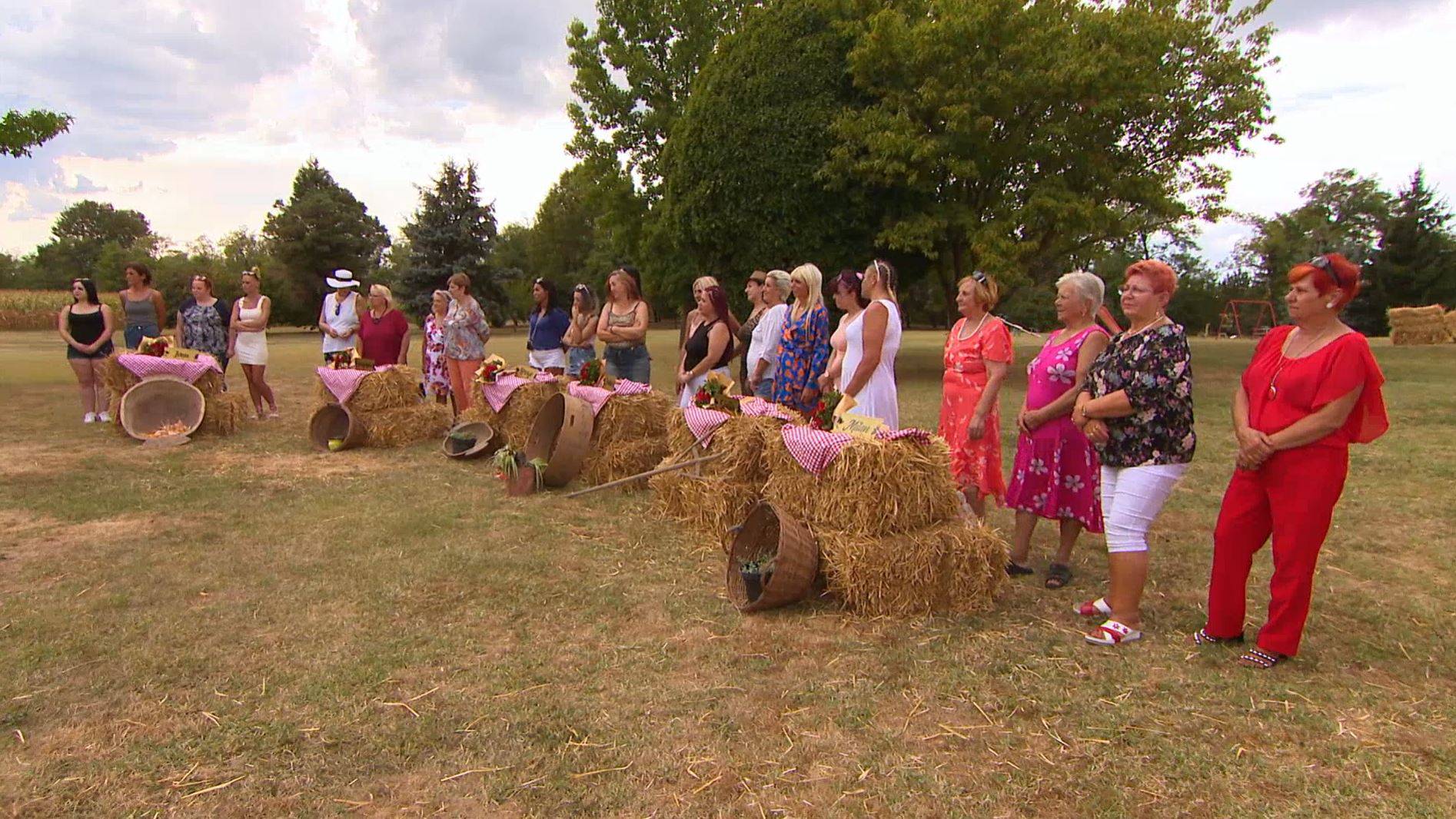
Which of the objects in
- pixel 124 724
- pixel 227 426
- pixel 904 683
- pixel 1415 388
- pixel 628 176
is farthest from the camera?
pixel 628 176

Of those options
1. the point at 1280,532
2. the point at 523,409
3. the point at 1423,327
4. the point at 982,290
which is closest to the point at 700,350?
the point at 523,409

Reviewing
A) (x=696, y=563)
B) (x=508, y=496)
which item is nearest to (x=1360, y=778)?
(x=696, y=563)

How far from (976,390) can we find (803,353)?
1501 mm

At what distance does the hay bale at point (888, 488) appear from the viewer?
403cm

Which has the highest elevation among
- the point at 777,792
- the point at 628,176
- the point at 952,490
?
the point at 628,176

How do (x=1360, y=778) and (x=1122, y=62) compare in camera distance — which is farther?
(x=1122, y=62)

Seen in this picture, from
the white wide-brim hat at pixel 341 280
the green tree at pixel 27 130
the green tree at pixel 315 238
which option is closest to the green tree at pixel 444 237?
the green tree at pixel 315 238

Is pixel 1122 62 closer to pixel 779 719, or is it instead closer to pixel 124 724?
pixel 779 719

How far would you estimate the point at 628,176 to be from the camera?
22.2 meters

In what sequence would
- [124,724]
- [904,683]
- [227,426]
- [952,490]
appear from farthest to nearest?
[227,426]
[952,490]
[904,683]
[124,724]

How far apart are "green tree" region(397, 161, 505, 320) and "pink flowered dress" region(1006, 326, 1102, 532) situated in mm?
37899

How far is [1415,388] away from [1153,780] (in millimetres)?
15222

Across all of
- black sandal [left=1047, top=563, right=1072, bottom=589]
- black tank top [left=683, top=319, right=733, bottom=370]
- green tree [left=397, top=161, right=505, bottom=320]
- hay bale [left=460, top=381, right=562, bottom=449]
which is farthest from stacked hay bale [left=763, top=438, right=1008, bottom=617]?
green tree [left=397, top=161, right=505, bottom=320]

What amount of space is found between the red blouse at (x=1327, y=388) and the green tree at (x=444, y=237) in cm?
3904
